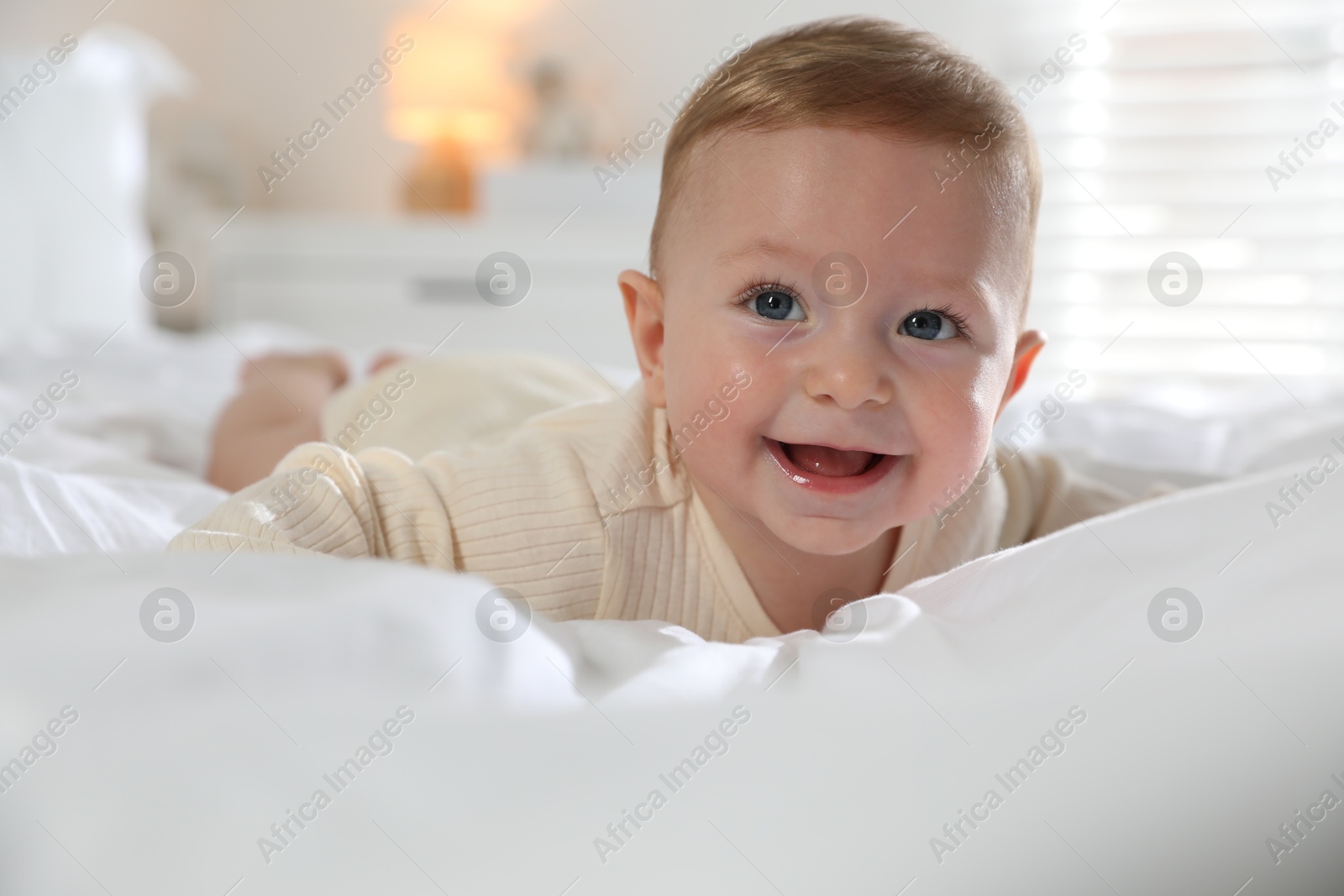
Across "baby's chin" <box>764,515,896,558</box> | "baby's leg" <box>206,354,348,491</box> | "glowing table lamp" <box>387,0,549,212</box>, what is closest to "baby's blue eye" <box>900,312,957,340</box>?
"baby's chin" <box>764,515,896,558</box>

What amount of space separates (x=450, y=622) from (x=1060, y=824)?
231mm

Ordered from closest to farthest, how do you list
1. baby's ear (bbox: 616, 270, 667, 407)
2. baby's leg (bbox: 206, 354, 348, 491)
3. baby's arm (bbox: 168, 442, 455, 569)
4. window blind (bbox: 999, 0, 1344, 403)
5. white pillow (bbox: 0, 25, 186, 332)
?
baby's arm (bbox: 168, 442, 455, 569) → baby's ear (bbox: 616, 270, 667, 407) → baby's leg (bbox: 206, 354, 348, 491) → white pillow (bbox: 0, 25, 186, 332) → window blind (bbox: 999, 0, 1344, 403)

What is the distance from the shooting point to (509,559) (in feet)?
2.32

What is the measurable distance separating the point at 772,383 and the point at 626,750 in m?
0.31

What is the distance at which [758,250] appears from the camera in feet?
2.19

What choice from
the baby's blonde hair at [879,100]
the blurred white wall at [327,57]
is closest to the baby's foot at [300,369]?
the baby's blonde hair at [879,100]

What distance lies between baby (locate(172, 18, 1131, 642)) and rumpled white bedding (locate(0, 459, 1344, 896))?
0.71 ft

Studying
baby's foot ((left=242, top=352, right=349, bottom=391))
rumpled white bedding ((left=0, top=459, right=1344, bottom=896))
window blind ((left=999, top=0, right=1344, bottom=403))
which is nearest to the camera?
rumpled white bedding ((left=0, top=459, right=1344, bottom=896))

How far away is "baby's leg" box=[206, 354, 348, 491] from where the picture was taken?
1097 millimetres

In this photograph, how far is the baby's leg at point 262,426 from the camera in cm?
110

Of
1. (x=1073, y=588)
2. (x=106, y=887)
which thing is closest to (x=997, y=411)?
(x=1073, y=588)

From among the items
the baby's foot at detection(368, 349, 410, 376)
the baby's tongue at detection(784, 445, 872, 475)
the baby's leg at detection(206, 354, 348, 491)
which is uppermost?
the baby's tongue at detection(784, 445, 872, 475)

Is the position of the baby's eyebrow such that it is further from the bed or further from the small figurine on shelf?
the small figurine on shelf

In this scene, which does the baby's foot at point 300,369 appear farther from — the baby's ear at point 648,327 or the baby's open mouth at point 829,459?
the baby's open mouth at point 829,459
